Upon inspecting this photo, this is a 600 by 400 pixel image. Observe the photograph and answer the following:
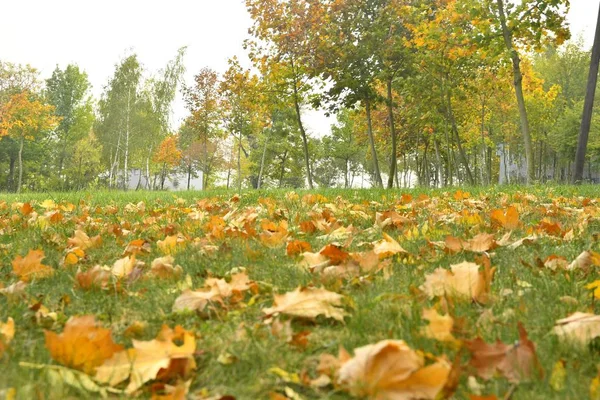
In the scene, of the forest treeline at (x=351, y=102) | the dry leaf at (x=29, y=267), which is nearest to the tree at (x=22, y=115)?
the forest treeline at (x=351, y=102)

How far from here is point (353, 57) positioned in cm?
1537

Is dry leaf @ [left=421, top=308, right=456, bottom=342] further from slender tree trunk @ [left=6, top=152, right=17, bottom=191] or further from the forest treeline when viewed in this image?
slender tree trunk @ [left=6, top=152, right=17, bottom=191]

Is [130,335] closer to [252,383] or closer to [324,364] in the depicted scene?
[252,383]

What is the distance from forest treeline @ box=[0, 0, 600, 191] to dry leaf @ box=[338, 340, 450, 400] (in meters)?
11.1

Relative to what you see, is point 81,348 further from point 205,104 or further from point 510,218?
point 205,104

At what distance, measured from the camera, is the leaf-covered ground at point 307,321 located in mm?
Result: 1148

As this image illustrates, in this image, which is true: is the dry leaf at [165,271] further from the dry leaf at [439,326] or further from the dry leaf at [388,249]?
the dry leaf at [439,326]

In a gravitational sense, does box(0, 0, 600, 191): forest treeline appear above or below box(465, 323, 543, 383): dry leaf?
above

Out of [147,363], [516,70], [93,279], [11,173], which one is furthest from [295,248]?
[11,173]

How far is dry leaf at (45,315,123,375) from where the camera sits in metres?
1.24

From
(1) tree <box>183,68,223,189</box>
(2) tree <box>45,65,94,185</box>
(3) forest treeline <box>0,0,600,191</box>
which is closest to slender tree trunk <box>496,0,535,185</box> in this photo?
(3) forest treeline <box>0,0,600,191</box>

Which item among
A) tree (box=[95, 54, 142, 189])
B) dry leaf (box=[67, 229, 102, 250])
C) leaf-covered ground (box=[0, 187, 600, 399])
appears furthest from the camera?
tree (box=[95, 54, 142, 189])

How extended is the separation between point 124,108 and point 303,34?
27937 millimetres

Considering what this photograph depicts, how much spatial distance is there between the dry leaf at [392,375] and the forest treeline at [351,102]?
1113cm
